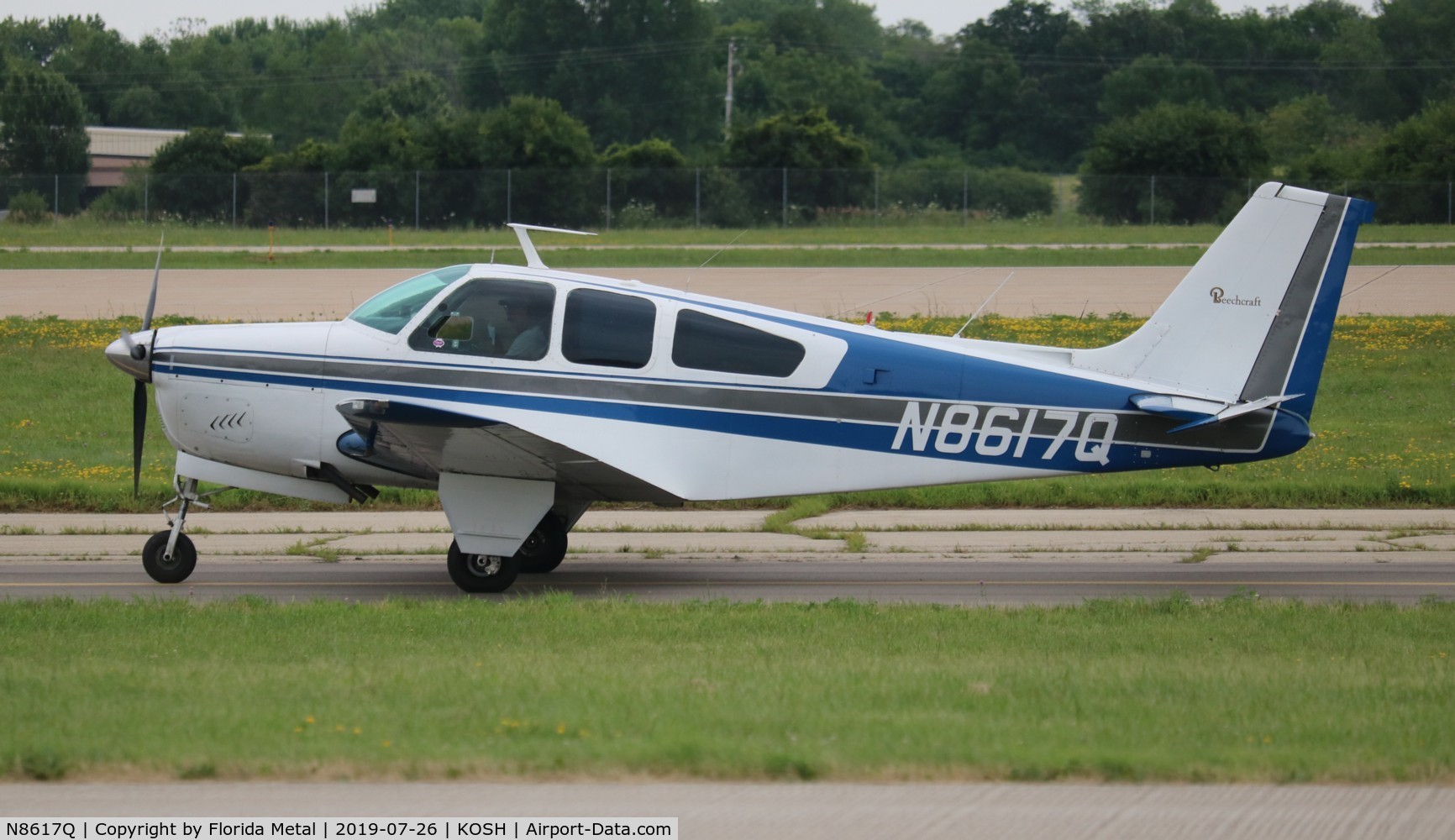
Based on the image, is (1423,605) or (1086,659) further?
(1423,605)

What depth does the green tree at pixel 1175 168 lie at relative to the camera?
177 ft

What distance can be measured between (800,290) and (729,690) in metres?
23.6

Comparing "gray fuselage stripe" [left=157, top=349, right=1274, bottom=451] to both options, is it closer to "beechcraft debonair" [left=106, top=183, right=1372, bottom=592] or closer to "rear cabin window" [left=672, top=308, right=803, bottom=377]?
"beechcraft debonair" [left=106, top=183, right=1372, bottom=592]

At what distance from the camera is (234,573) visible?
12211 mm

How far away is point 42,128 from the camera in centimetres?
7138

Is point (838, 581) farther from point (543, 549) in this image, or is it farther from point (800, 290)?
point (800, 290)

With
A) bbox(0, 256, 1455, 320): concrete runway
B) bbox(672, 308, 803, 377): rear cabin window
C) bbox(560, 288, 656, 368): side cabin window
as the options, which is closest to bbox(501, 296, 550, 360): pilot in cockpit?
bbox(560, 288, 656, 368): side cabin window

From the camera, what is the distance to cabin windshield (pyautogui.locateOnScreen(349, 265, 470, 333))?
11312 mm

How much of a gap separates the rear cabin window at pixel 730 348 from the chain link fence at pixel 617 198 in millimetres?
41629

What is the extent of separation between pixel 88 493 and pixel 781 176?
40.4 m

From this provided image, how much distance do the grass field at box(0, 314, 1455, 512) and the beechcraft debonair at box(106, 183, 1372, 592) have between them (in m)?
3.59

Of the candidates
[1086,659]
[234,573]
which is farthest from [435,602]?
[1086,659]

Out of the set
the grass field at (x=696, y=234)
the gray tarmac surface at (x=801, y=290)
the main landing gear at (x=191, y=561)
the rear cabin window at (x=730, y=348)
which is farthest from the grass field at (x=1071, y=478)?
the grass field at (x=696, y=234)

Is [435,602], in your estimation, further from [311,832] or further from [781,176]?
[781,176]
